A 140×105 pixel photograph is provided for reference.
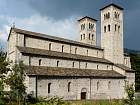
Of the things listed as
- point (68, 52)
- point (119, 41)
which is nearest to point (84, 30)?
point (119, 41)

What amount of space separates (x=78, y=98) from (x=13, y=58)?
12.9m

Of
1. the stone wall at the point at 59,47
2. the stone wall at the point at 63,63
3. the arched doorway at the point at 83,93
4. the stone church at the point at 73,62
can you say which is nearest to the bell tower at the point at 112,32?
the stone church at the point at 73,62

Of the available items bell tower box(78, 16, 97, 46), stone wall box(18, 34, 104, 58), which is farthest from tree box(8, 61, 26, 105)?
bell tower box(78, 16, 97, 46)

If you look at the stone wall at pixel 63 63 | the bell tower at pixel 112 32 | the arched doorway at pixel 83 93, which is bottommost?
the arched doorway at pixel 83 93

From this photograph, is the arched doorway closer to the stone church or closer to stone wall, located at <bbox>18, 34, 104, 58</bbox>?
the stone church

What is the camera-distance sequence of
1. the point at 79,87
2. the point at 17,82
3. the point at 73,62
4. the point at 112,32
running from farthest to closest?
1. the point at 112,32
2. the point at 73,62
3. the point at 79,87
4. the point at 17,82

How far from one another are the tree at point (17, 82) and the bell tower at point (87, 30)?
44.3 m

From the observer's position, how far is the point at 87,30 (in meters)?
71.0

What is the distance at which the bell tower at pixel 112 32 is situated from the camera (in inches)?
2136

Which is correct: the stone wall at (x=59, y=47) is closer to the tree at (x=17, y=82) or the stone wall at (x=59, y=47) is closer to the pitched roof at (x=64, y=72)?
the pitched roof at (x=64, y=72)

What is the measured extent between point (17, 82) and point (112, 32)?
33519mm

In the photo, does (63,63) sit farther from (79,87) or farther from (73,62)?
(79,87)

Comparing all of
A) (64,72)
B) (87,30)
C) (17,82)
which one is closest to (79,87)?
(64,72)

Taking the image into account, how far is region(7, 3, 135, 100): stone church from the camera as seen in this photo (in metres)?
34.0
